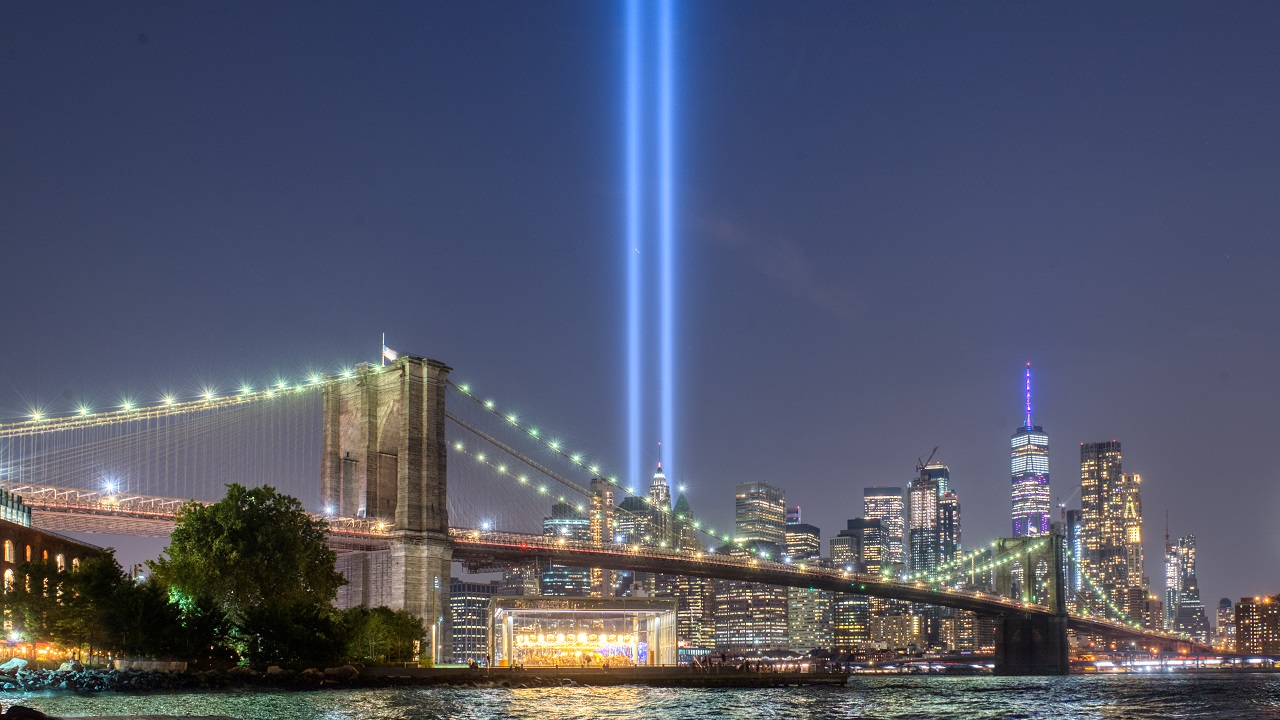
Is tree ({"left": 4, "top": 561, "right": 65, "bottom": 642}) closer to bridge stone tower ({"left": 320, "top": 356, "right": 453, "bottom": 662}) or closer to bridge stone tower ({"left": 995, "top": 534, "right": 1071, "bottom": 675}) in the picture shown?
bridge stone tower ({"left": 320, "top": 356, "right": 453, "bottom": 662})

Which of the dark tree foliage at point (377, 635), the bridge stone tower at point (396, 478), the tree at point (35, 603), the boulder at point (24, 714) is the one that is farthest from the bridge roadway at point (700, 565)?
the boulder at point (24, 714)

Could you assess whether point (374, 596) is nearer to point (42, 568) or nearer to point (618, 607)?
point (618, 607)

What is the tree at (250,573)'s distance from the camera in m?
73.4

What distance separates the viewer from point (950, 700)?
287ft

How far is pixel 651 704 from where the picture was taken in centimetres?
6688

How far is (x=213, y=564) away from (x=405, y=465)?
24.0m

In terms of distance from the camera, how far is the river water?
54.4 m

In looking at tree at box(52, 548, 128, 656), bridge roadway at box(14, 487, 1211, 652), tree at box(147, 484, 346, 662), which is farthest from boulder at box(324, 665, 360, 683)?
bridge roadway at box(14, 487, 1211, 652)

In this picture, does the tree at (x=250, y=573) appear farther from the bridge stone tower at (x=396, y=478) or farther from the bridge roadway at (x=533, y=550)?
the bridge stone tower at (x=396, y=478)

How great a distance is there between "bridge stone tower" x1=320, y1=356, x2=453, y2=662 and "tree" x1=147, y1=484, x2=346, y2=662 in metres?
18.3

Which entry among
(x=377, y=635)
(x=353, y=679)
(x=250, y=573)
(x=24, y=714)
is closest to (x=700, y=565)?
(x=377, y=635)

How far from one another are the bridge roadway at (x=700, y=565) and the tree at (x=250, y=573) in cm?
2647

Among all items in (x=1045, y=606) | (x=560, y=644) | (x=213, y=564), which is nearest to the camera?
(x=213, y=564)

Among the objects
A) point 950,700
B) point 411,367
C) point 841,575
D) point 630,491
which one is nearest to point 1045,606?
point 841,575
